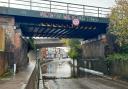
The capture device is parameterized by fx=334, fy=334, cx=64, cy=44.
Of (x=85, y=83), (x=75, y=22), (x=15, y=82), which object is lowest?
(x=85, y=83)

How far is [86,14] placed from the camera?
131 feet

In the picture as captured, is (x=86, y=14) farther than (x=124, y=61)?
Yes

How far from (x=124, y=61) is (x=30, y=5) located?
11.5m

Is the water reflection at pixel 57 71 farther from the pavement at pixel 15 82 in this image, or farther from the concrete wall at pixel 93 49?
the pavement at pixel 15 82

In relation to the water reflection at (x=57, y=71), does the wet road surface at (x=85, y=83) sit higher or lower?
higher

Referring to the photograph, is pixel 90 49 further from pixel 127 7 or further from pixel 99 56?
pixel 127 7

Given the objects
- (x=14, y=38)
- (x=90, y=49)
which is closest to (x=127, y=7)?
(x=14, y=38)

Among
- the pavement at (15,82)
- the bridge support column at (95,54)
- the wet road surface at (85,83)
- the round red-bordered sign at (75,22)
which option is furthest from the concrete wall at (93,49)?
the pavement at (15,82)

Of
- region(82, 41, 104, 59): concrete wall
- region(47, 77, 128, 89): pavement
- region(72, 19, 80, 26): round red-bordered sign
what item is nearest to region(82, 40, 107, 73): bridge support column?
region(82, 41, 104, 59): concrete wall

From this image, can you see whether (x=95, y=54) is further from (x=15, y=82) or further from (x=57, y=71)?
(x=15, y=82)

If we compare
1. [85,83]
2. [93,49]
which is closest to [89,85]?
[85,83]

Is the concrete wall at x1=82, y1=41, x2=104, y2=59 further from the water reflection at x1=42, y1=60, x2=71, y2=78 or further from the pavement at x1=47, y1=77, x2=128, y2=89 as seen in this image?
the pavement at x1=47, y1=77, x2=128, y2=89

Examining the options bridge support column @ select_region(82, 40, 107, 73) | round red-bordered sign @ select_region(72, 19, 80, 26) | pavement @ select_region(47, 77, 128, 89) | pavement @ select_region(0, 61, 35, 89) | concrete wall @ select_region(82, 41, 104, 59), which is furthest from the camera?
concrete wall @ select_region(82, 41, 104, 59)

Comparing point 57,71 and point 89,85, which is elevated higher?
point 89,85
